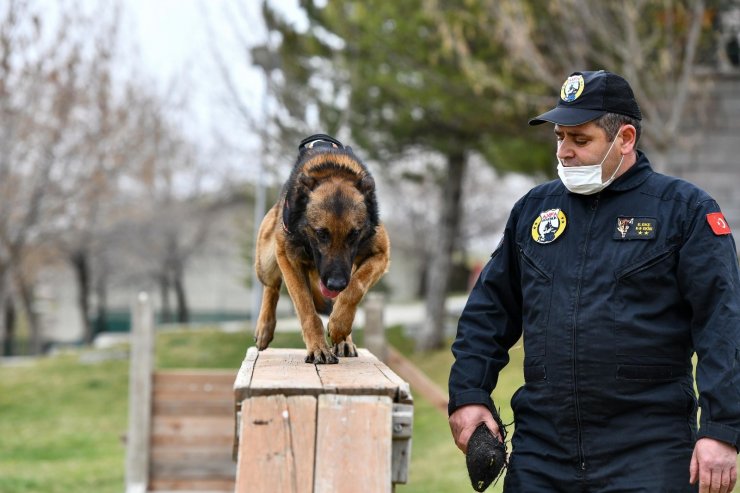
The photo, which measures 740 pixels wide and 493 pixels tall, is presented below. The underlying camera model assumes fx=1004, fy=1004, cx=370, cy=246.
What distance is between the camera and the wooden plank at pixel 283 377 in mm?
3084

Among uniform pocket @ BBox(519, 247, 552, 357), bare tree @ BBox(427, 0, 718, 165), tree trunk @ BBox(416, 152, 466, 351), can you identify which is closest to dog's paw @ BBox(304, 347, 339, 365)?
uniform pocket @ BBox(519, 247, 552, 357)

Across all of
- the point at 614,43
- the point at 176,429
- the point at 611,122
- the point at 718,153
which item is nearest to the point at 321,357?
the point at 611,122

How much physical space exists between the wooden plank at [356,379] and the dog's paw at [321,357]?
4 cm

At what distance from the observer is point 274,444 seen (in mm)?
3021

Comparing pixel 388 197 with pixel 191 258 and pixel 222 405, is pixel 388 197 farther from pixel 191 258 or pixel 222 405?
pixel 222 405

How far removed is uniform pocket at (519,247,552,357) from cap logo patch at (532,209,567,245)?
0.08m

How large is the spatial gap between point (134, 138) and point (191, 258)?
16757 millimetres

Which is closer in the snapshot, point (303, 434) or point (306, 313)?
point (303, 434)

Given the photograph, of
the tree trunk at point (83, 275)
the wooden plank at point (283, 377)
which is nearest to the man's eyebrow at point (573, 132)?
the wooden plank at point (283, 377)

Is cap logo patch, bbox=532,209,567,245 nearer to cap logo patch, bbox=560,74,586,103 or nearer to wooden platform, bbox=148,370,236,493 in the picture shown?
cap logo patch, bbox=560,74,586,103

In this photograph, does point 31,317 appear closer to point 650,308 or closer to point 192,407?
point 192,407

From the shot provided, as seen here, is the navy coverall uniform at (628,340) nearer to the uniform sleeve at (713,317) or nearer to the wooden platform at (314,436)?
the uniform sleeve at (713,317)

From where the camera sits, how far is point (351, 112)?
66.4 feet

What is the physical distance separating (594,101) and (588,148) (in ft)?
0.56
